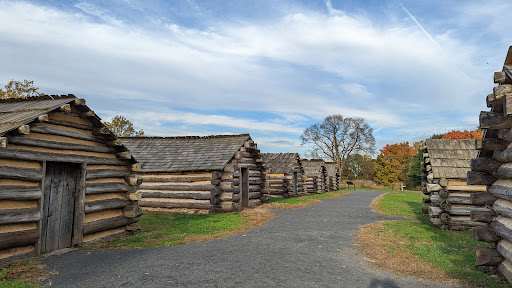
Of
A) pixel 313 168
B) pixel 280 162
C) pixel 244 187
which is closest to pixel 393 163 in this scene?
pixel 313 168

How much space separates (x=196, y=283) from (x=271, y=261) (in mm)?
2137

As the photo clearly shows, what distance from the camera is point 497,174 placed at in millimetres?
6738

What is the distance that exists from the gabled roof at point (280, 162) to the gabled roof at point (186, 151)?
867cm

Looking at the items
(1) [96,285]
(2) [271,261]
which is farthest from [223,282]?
(1) [96,285]

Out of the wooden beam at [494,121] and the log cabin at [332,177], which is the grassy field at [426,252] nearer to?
the wooden beam at [494,121]

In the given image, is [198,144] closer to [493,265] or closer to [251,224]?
[251,224]

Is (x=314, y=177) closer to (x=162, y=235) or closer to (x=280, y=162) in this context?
(x=280, y=162)

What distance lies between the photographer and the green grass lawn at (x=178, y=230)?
9227mm

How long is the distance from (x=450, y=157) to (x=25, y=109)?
15169 mm

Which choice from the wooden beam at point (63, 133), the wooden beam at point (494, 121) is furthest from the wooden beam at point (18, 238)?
the wooden beam at point (494, 121)

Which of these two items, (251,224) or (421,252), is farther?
(251,224)

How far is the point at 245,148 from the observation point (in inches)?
782

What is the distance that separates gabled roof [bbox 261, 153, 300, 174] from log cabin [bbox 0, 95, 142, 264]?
18.6 metres

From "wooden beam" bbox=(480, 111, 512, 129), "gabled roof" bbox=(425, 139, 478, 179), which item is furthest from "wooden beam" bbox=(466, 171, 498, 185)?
"gabled roof" bbox=(425, 139, 478, 179)
